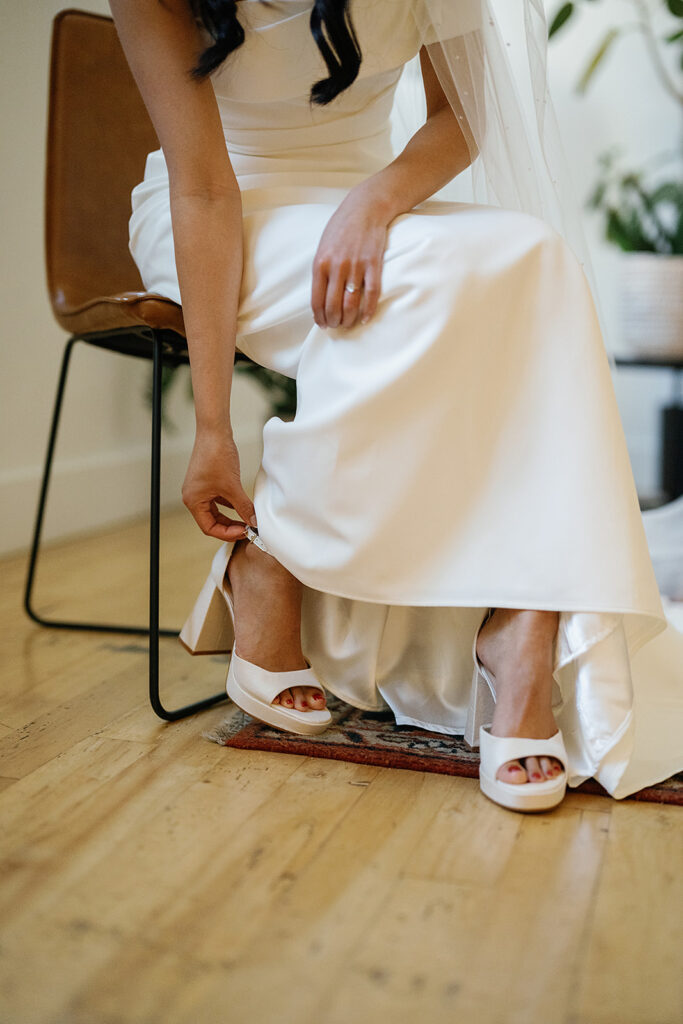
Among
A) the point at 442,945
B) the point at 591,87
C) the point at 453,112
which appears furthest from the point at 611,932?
the point at 591,87

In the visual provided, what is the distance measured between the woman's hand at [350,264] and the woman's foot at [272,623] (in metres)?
0.29

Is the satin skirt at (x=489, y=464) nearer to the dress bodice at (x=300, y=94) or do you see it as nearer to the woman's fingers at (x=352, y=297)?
the woman's fingers at (x=352, y=297)

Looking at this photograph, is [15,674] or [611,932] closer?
[611,932]

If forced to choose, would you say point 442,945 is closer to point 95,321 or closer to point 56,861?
point 56,861

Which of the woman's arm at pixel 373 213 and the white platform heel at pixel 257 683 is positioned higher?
the woman's arm at pixel 373 213

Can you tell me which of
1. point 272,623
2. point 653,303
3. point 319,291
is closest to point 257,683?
point 272,623

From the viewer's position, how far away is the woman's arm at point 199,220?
3.34 feet

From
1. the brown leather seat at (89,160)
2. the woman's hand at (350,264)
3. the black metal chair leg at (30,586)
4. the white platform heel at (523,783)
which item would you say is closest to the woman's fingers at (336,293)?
the woman's hand at (350,264)

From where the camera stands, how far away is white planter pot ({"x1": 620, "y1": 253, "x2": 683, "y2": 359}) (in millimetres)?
2514

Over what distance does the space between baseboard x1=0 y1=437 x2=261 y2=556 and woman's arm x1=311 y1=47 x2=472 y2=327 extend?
36.4 inches

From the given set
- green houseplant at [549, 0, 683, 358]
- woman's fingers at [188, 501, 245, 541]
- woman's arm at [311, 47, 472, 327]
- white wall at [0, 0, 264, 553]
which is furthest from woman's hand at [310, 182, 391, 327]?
green houseplant at [549, 0, 683, 358]

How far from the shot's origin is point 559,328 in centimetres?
90

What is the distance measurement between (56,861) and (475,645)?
450 mm

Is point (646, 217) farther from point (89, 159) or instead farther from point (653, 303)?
point (89, 159)
